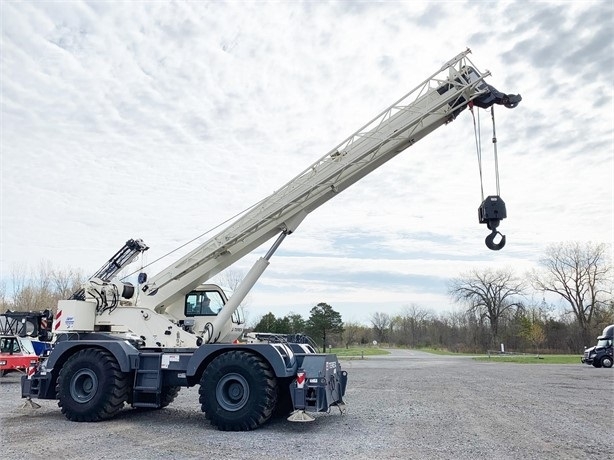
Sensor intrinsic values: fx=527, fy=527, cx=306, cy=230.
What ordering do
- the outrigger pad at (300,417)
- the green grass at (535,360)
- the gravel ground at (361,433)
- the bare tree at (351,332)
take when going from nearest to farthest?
the gravel ground at (361,433) < the outrigger pad at (300,417) < the green grass at (535,360) < the bare tree at (351,332)

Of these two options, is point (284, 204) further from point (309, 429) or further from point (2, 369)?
point (2, 369)

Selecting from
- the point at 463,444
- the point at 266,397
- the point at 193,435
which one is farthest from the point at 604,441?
the point at 193,435

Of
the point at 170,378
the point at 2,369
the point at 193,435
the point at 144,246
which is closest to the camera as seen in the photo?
the point at 193,435

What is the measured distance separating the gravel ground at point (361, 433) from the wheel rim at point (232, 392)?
54 cm

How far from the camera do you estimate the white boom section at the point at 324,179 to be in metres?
11.1

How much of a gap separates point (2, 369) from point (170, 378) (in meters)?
12.2

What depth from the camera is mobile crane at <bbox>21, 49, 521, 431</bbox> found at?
970cm

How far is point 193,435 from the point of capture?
9.16 m

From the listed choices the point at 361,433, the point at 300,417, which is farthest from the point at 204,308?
the point at 361,433

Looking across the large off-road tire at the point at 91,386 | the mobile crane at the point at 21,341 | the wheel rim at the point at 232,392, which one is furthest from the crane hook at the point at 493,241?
the mobile crane at the point at 21,341

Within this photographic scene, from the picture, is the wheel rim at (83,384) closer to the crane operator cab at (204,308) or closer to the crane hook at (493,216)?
the crane operator cab at (204,308)

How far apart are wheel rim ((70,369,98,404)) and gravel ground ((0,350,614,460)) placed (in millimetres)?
573

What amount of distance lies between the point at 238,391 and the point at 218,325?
1.87 meters

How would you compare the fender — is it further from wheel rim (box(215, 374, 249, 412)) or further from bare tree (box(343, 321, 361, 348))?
bare tree (box(343, 321, 361, 348))
